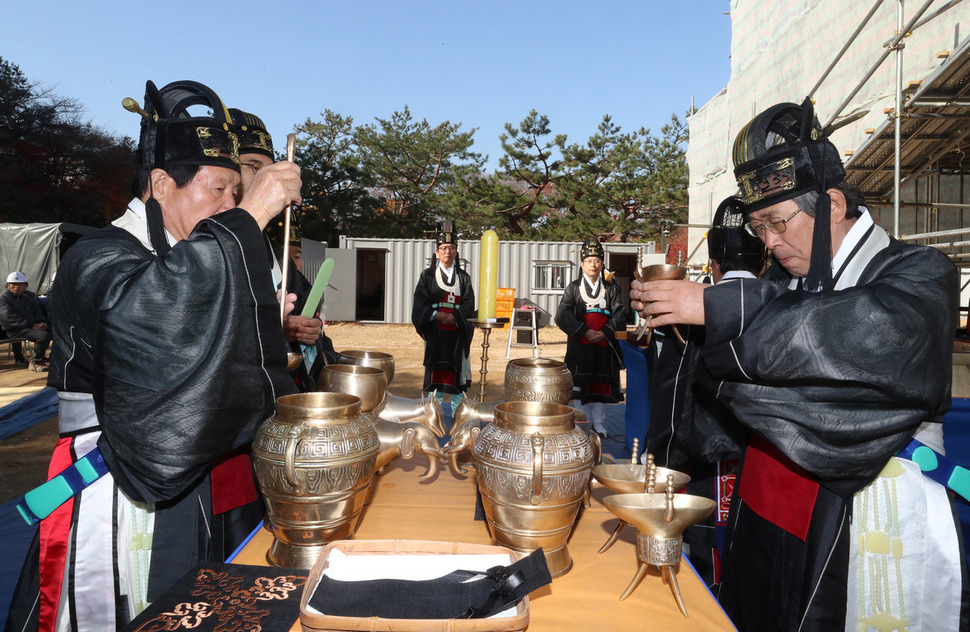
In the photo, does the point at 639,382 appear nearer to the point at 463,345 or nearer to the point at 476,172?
the point at 463,345

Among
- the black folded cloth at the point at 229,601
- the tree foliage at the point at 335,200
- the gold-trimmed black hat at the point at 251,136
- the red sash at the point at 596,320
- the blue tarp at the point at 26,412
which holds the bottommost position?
the blue tarp at the point at 26,412

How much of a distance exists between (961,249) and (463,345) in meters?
6.45

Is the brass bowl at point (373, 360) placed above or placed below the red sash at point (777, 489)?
above

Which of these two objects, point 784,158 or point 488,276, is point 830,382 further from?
point 488,276

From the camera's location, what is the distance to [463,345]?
23.4 feet

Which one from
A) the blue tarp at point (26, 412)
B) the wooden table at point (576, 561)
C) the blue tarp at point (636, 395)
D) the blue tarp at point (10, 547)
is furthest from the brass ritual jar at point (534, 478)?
the blue tarp at point (26, 412)

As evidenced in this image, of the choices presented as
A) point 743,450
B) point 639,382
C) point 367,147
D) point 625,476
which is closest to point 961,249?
point 639,382

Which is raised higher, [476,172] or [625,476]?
[476,172]

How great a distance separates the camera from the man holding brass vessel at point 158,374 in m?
1.32

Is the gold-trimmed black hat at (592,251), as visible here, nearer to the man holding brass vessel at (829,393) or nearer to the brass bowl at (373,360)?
the brass bowl at (373,360)

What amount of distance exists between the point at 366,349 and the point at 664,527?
166 inches

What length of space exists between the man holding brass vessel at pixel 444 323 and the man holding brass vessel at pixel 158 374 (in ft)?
17.4

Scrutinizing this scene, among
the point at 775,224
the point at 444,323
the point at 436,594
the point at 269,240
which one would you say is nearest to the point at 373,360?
the point at 269,240

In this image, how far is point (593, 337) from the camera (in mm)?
6773
